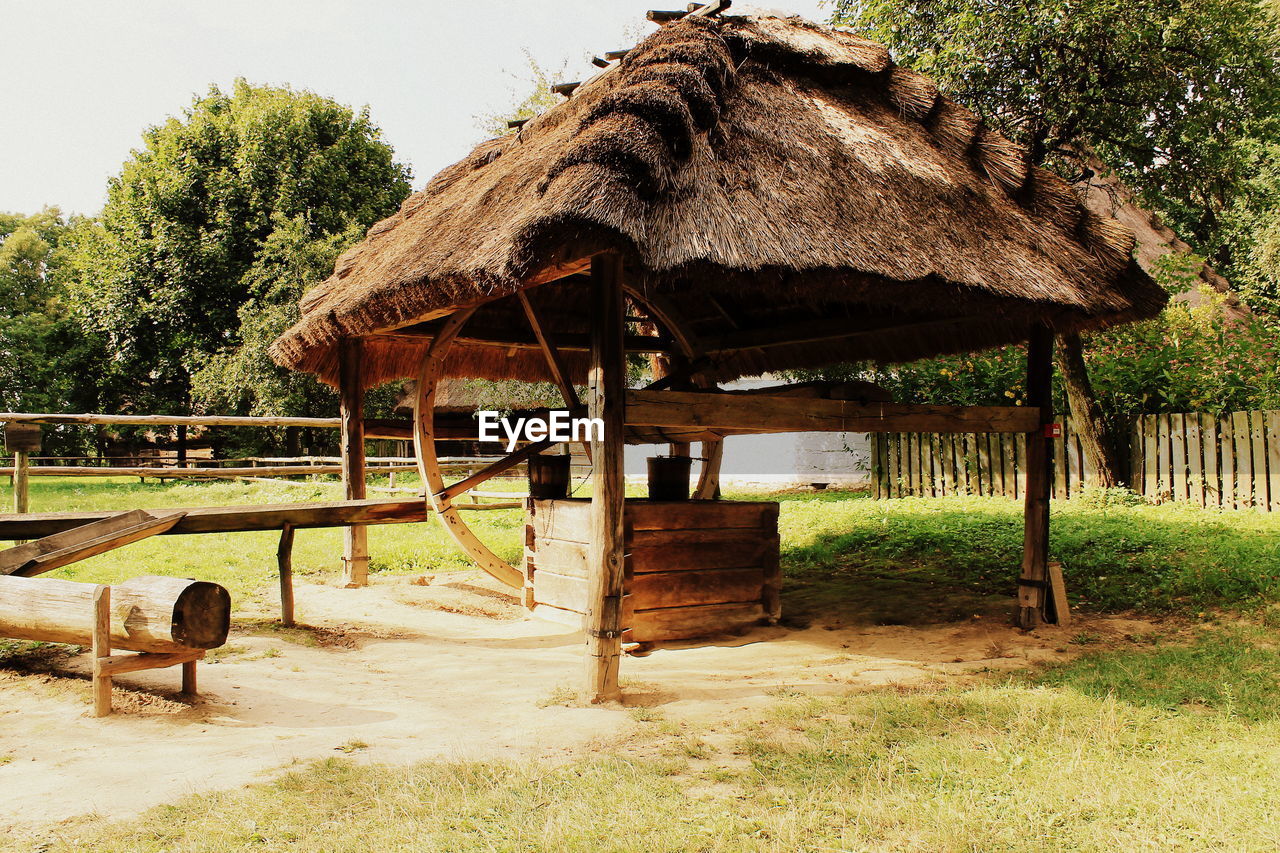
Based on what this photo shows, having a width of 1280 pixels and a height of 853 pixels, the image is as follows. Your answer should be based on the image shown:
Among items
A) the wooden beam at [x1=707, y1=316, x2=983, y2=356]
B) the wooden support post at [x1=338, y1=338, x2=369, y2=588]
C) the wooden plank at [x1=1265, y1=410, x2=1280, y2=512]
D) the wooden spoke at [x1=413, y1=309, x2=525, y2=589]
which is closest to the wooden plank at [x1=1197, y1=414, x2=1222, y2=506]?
the wooden plank at [x1=1265, y1=410, x2=1280, y2=512]

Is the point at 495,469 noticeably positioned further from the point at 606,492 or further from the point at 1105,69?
the point at 1105,69

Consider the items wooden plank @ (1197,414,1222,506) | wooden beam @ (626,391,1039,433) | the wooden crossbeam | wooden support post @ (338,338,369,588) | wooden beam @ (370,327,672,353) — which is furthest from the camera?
wooden plank @ (1197,414,1222,506)

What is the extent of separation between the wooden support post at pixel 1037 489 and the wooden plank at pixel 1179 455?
4056 mm

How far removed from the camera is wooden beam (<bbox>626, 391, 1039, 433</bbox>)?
4.83 meters

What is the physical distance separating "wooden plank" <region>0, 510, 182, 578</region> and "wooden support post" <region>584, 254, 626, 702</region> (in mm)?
2513

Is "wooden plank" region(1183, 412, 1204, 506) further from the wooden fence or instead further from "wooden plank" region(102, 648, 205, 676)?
"wooden plank" region(102, 648, 205, 676)

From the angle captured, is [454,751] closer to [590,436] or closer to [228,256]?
[590,436]

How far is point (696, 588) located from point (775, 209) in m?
2.62

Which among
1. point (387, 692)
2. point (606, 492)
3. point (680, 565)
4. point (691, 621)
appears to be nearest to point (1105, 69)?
point (680, 565)

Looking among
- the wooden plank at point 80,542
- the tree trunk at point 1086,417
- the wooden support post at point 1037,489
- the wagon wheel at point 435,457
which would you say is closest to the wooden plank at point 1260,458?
the tree trunk at point 1086,417

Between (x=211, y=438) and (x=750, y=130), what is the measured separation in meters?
21.9

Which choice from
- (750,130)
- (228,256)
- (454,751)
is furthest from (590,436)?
(228,256)

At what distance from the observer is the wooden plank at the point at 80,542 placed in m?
4.60

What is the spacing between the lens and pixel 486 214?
5375 mm
